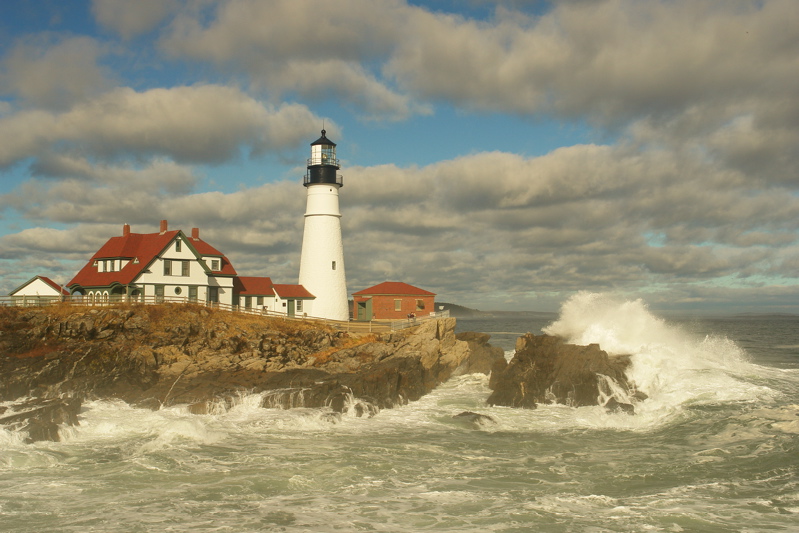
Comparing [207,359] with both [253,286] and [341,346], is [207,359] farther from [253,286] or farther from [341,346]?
[253,286]

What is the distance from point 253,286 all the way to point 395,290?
9.26m

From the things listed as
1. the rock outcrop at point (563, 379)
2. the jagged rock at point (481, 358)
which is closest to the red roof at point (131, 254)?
the jagged rock at point (481, 358)

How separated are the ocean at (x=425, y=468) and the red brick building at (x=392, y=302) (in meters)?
17.9

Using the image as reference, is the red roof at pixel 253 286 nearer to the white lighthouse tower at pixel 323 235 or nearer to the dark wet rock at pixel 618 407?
the white lighthouse tower at pixel 323 235

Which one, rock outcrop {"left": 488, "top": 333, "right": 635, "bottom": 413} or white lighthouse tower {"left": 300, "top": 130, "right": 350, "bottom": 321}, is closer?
rock outcrop {"left": 488, "top": 333, "right": 635, "bottom": 413}

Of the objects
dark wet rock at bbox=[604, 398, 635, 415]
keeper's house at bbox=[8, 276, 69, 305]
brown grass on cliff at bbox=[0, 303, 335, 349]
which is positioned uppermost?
keeper's house at bbox=[8, 276, 69, 305]

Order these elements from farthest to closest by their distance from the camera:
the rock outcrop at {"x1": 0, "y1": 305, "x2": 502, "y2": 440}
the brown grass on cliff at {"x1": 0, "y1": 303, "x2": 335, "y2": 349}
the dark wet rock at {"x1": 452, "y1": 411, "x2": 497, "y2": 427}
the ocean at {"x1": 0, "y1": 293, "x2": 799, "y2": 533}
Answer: the brown grass on cliff at {"x1": 0, "y1": 303, "x2": 335, "y2": 349}
the rock outcrop at {"x1": 0, "y1": 305, "x2": 502, "y2": 440}
the dark wet rock at {"x1": 452, "y1": 411, "x2": 497, "y2": 427}
the ocean at {"x1": 0, "y1": 293, "x2": 799, "y2": 533}

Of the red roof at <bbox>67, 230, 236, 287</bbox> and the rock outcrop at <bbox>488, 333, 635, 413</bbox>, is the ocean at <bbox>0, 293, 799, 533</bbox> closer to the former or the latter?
the rock outcrop at <bbox>488, 333, 635, 413</bbox>

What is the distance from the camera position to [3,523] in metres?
9.95

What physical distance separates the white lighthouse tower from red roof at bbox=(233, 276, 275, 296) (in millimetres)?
2280

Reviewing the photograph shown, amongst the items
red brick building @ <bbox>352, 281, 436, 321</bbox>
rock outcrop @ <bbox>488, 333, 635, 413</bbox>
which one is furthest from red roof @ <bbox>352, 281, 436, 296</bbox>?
rock outcrop @ <bbox>488, 333, 635, 413</bbox>

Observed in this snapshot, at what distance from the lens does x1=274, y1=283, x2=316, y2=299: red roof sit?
114 feet

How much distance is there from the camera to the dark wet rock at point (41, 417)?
15.4 meters

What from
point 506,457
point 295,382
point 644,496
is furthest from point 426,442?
point 295,382
